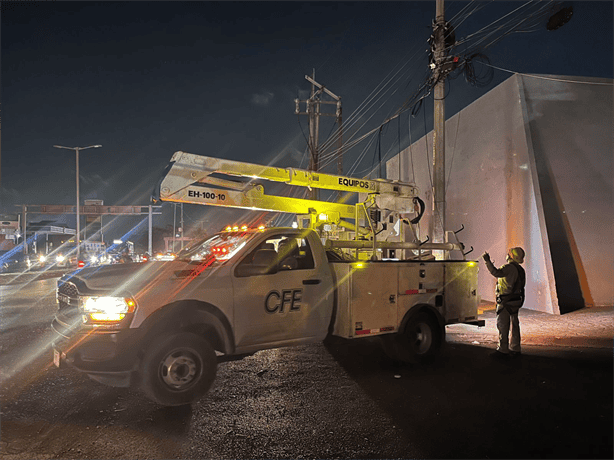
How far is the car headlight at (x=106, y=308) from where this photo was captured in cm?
440

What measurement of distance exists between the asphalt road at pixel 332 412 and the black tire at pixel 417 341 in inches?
6.4

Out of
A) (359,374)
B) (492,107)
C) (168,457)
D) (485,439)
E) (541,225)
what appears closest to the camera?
(168,457)

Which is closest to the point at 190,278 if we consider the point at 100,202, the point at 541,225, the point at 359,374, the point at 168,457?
the point at 168,457

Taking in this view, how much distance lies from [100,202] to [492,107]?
259ft

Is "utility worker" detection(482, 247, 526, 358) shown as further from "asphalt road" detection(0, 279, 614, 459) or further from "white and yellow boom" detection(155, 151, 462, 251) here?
"white and yellow boom" detection(155, 151, 462, 251)

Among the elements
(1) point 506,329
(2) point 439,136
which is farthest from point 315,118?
(1) point 506,329

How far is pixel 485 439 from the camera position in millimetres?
3828

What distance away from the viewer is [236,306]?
496 cm

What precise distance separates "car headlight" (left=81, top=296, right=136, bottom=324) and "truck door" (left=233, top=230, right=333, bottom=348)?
115 centimetres

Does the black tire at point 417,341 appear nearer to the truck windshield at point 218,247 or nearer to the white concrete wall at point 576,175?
the truck windshield at point 218,247

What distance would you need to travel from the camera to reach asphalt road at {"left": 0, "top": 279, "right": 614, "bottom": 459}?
3670 millimetres

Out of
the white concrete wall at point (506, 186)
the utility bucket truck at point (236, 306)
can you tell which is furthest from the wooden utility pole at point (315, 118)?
the utility bucket truck at point (236, 306)

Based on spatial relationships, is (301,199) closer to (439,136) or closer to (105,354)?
(439,136)

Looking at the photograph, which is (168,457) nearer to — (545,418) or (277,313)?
(277,313)
